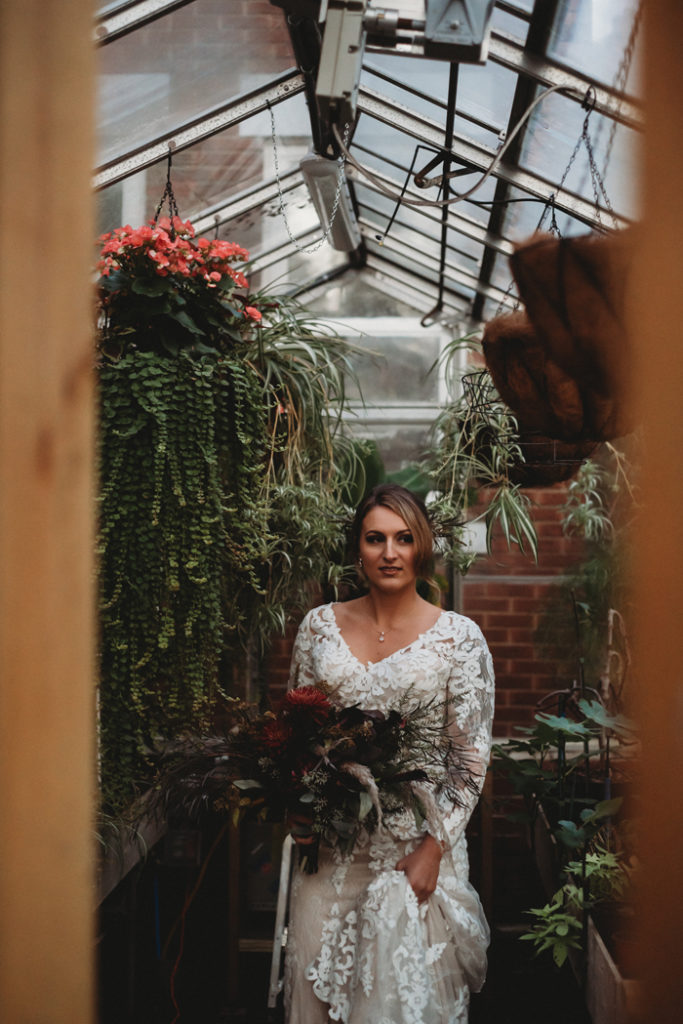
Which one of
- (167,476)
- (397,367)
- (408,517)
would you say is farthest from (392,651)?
(397,367)

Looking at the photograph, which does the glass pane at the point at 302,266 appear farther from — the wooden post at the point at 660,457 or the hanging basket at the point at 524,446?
the wooden post at the point at 660,457

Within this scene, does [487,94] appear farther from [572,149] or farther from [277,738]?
[277,738]

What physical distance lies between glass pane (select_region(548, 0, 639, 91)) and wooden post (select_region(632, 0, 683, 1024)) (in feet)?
4.62

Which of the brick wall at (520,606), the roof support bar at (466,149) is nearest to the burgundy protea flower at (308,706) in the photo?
the roof support bar at (466,149)

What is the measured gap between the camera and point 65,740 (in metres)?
0.88

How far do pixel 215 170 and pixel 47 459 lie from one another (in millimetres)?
2636

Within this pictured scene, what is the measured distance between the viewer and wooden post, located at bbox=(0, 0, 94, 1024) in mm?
873

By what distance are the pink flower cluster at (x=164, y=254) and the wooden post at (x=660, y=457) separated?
1.76m

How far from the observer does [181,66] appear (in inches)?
106

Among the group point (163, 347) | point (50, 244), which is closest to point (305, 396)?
point (163, 347)

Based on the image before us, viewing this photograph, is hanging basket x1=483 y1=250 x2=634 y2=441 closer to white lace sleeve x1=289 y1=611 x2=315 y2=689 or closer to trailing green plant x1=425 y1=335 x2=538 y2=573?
trailing green plant x1=425 y1=335 x2=538 y2=573

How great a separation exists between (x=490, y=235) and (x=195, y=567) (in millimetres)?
1774

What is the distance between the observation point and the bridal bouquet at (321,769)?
2143mm

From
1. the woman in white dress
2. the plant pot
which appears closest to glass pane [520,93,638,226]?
the woman in white dress
